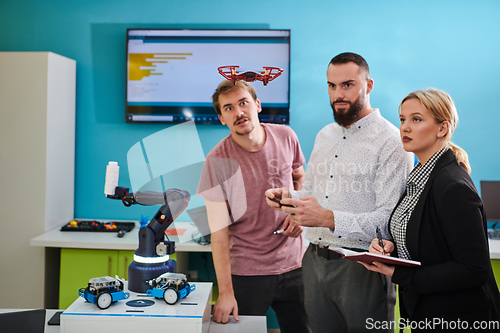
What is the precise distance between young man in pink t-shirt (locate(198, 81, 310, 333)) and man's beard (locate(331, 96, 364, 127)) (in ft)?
1.14

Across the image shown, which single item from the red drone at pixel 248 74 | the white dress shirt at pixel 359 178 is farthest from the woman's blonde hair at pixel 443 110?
the red drone at pixel 248 74

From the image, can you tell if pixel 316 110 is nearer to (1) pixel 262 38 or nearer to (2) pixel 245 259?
(1) pixel 262 38

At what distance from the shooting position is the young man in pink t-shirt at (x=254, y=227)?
5.41ft

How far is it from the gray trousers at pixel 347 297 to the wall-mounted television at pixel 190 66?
59.0 inches

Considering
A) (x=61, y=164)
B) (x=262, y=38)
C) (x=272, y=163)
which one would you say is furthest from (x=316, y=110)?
(x=61, y=164)

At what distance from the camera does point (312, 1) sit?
2896mm

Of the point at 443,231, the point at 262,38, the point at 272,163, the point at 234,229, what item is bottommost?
the point at 234,229

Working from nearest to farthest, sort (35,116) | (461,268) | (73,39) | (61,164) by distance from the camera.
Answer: (461,268), (35,116), (61,164), (73,39)

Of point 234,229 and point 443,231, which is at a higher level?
point 443,231

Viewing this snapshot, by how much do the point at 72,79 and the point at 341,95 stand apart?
88.2 inches

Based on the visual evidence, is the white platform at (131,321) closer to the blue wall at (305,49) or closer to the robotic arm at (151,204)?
the robotic arm at (151,204)

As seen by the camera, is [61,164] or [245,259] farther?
[61,164]

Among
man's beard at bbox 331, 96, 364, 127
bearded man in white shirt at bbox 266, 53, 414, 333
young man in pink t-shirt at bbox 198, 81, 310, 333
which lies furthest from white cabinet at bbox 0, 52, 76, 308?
man's beard at bbox 331, 96, 364, 127

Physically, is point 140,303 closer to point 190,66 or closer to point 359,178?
point 359,178
